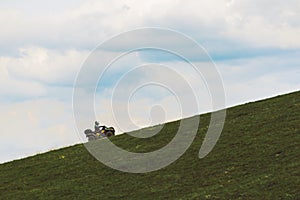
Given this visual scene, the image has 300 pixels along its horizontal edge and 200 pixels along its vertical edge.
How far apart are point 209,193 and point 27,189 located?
17.0 metres

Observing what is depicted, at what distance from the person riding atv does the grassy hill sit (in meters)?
6.63

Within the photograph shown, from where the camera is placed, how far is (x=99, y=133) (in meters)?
66.8

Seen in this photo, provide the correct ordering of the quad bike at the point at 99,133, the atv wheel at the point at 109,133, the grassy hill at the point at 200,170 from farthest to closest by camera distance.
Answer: the atv wheel at the point at 109,133 → the quad bike at the point at 99,133 → the grassy hill at the point at 200,170

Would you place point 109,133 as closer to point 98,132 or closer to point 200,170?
point 98,132

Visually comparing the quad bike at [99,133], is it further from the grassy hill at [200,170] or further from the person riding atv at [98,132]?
the grassy hill at [200,170]

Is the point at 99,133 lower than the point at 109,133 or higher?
higher

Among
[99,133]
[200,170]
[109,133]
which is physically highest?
[99,133]

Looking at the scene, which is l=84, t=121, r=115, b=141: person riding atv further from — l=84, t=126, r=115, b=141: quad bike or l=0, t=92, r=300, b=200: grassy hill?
l=0, t=92, r=300, b=200: grassy hill

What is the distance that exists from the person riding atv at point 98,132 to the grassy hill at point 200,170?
663 cm

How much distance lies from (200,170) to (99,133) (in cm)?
2613

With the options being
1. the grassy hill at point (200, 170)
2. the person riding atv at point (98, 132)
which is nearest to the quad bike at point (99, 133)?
the person riding atv at point (98, 132)

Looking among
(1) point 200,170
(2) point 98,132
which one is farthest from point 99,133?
(1) point 200,170

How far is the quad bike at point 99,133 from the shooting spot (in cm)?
6544

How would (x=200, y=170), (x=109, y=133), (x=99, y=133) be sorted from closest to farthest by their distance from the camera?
(x=200, y=170), (x=99, y=133), (x=109, y=133)
